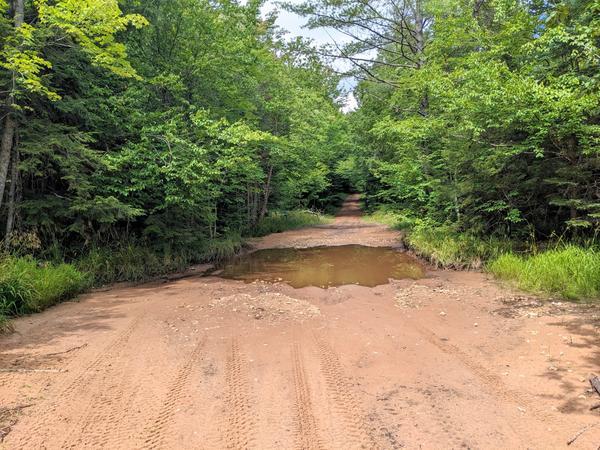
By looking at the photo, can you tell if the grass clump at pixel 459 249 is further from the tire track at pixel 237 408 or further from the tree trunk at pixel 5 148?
the tree trunk at pixel 5 148

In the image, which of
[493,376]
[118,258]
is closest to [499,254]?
[493,376]

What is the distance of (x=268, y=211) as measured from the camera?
2278 cm

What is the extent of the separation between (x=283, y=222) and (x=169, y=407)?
60.7ft

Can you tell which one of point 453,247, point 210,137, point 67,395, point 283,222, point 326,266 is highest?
point 210,137

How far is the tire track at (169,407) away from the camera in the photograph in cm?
295

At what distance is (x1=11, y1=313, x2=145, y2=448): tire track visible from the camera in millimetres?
2969

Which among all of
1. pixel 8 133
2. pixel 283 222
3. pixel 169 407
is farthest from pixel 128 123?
pixel 283 222

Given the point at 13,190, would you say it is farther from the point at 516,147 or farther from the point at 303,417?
the point at 516,147

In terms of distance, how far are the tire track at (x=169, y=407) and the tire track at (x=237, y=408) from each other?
43 centimetres

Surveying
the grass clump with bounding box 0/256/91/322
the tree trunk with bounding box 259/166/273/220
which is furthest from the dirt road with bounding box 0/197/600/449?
the tree trunk with bounding box 259/166/273/220

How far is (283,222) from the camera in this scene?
21.8 m

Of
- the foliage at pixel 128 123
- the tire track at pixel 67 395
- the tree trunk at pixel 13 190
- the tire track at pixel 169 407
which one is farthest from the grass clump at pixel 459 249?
the tree trunk at pixel 13 190

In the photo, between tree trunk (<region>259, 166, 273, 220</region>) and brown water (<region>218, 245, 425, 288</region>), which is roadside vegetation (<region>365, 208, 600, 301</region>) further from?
tree trunk (<region>259, 166, 273, 220</region>)

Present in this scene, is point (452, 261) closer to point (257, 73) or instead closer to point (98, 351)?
point (98, 351)
